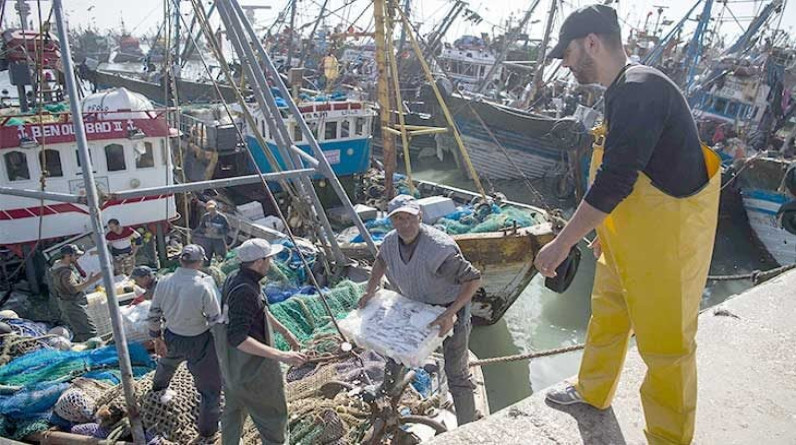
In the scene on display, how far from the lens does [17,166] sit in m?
8.44

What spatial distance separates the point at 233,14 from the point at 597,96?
62.5 ft

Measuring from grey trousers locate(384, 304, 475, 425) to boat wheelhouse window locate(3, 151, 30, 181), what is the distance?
25.9 feet

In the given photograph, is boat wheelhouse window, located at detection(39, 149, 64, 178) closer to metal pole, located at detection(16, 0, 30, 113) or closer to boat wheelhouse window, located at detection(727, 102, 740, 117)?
metal pole, located at detection(16, 0, 30, 113)

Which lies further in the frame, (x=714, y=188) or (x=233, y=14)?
(x=233, y=14)

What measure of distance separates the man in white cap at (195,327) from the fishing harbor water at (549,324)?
4.98m

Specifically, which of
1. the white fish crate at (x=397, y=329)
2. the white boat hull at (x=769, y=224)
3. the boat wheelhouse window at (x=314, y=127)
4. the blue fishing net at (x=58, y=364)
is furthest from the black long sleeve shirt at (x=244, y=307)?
the white boat hull at (x=769, y=224)

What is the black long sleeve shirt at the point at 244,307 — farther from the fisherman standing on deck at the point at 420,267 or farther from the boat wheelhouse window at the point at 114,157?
the boat wheelhouse window at the point at 114,157

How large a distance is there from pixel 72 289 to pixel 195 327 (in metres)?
3.64

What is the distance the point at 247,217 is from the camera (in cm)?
1098

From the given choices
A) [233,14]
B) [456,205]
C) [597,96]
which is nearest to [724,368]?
[233,14]

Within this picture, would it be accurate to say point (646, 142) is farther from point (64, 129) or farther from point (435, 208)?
point (64, 129)

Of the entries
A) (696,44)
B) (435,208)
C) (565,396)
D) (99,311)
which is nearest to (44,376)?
(99,311)

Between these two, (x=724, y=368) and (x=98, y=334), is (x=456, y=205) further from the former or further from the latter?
(x=724, y=368)

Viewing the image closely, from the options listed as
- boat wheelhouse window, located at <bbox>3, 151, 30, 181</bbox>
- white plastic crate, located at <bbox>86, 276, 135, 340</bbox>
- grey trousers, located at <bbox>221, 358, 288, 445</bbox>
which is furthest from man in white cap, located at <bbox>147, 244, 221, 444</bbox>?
boat wheelhouse window, located at <bbox>3, 151, 30, 181</bbox>
